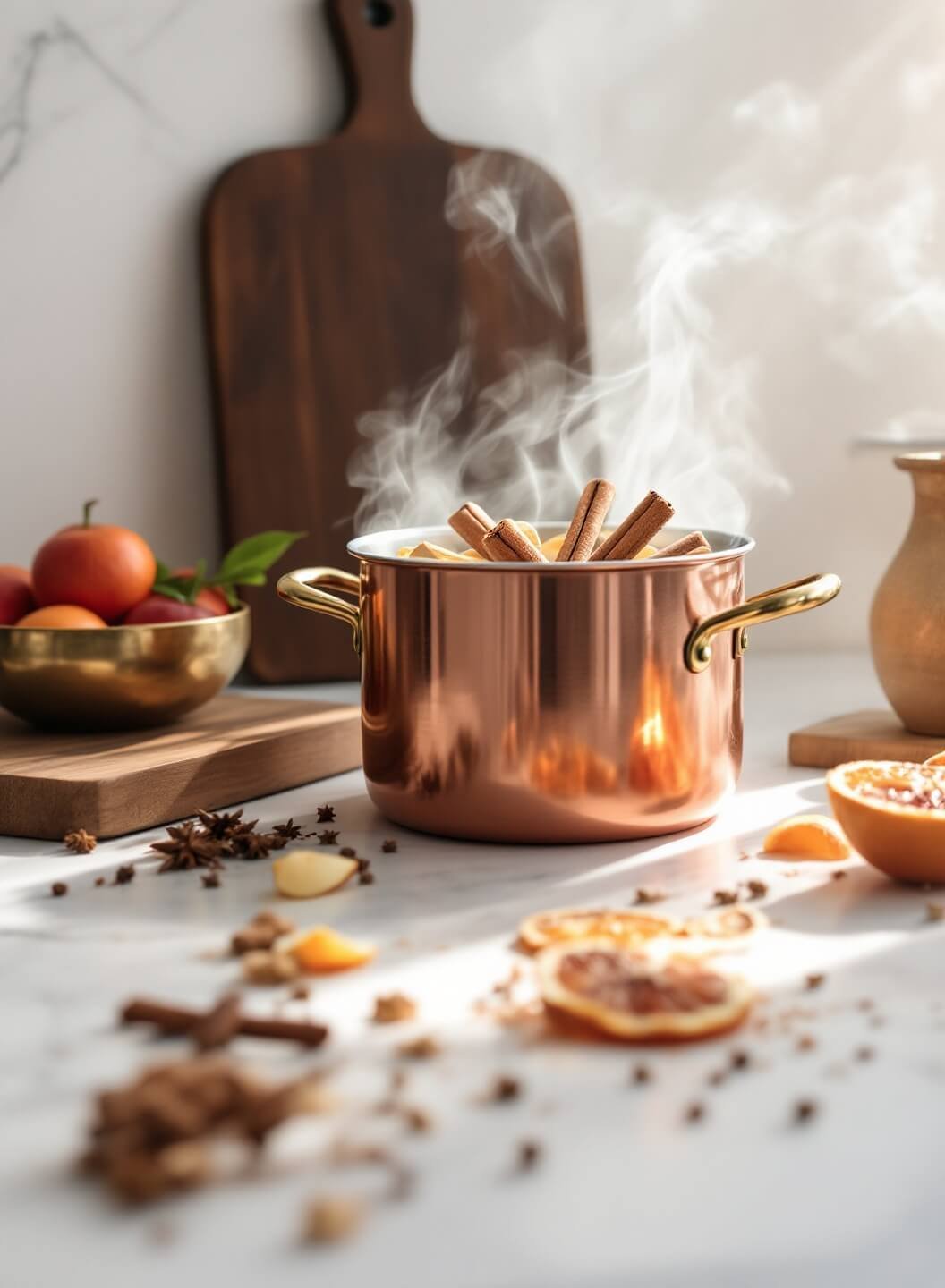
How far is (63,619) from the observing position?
4.06 ft

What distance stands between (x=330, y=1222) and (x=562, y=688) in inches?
19.3

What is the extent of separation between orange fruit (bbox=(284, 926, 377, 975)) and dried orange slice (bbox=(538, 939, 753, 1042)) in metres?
0.11

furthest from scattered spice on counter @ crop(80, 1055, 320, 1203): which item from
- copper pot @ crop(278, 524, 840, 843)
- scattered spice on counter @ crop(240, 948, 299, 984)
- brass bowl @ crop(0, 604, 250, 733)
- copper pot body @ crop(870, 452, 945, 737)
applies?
copper pot body @ crop(870, 452, 945, 737)

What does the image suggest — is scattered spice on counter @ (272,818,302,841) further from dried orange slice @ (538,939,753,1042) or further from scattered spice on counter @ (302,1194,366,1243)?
scattered spice on counter @ (302,1194,366,1243)

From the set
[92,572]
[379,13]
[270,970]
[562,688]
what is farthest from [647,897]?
[379,13]

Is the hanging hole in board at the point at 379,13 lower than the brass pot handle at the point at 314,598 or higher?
higher

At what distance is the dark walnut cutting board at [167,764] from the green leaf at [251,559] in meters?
0.12

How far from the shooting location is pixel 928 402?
188 centimetres

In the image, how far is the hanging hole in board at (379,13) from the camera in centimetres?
169

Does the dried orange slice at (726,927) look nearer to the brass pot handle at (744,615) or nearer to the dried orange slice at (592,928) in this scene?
the dried orange slice at (592,928)

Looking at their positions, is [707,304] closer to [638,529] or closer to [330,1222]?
[638,529]

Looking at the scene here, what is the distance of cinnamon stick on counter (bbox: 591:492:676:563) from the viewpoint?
1.08 m

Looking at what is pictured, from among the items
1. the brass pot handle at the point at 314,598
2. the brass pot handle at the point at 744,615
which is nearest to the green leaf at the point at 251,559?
the brass pot handle at the point at 314,598

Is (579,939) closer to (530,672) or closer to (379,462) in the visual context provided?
(530,672)
